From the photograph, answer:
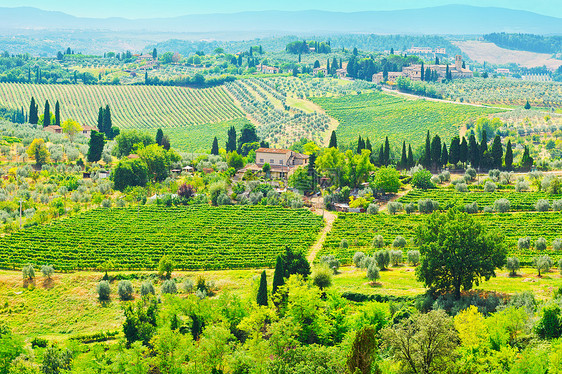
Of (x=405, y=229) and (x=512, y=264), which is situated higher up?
(x=512, y=264)

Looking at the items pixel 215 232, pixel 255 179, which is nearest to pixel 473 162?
pixel 255 179

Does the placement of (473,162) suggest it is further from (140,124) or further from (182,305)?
(140,124)

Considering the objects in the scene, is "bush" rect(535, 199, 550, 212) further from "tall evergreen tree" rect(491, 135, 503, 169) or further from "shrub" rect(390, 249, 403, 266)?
"tall evergreen tree" rect(491, 135, 503, 169)

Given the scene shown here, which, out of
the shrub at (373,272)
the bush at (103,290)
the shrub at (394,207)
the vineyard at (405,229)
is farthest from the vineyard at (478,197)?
the bush at (103,290)

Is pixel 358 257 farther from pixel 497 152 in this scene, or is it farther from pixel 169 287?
pixel 497 152

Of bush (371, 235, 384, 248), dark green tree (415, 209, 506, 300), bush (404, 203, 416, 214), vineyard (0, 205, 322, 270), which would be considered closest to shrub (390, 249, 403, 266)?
bush (371, 235, 384, 248)

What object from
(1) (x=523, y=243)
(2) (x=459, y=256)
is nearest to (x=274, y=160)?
(1) (x=523, y=243)
